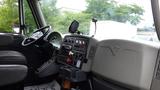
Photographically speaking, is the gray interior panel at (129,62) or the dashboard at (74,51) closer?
the gray interior panel at (129,62)

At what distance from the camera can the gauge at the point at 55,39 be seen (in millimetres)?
2926

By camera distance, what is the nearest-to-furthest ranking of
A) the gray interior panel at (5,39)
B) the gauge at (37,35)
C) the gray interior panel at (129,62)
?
the gray interior panel at (129,62) → the gauge at (37,35) → the gray interior panel at (5,39)

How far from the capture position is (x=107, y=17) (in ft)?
8.52

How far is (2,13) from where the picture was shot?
3.52 meters

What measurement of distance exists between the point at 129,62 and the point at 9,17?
2376 mm

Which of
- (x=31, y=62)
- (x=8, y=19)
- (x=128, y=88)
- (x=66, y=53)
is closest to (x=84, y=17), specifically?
(x=66, y=53)

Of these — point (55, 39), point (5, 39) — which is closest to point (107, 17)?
point (55, 39)

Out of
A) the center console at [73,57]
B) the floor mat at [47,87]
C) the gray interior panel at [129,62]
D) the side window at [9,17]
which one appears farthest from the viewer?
the side window at [9,17]

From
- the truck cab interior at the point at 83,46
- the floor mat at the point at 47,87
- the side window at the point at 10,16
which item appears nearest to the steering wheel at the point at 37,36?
the truck cab interior at the point at 83,46

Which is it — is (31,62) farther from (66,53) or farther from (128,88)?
(128,88)

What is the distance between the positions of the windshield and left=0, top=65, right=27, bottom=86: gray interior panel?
0.70 m

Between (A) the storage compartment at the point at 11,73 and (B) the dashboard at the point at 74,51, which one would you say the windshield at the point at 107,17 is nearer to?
(B) the dashboard at the point at 74,51

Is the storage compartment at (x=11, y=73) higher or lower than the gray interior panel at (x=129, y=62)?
lower

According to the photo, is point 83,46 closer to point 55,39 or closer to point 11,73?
point 11,73
